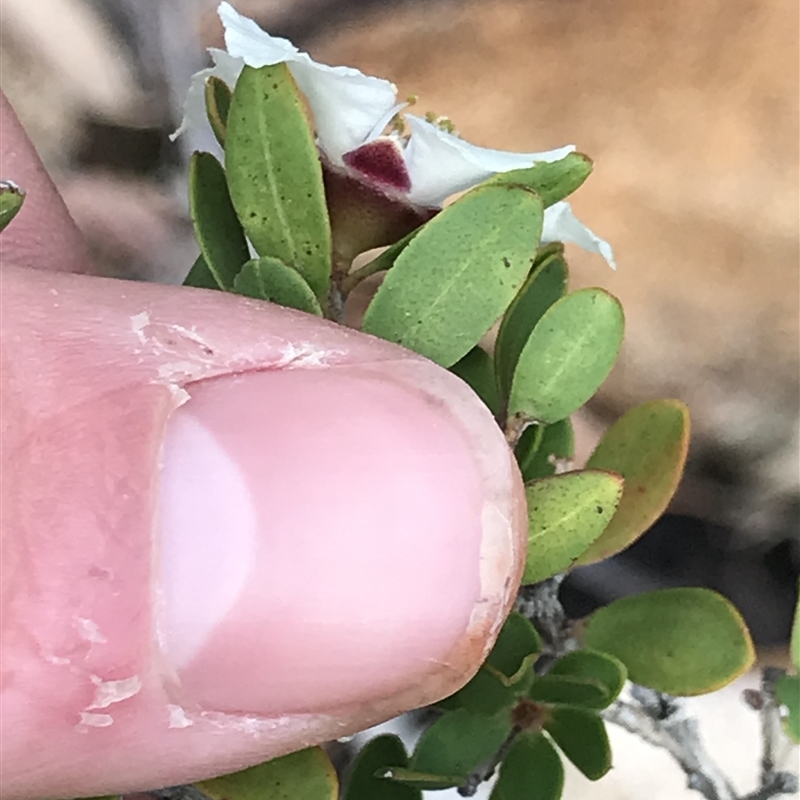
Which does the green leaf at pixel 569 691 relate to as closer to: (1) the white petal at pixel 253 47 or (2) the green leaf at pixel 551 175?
(2) the green leaf at pixel 551 175

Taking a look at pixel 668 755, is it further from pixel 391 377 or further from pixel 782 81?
pixel 782 81

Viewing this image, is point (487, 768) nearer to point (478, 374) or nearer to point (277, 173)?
point (478, 374)

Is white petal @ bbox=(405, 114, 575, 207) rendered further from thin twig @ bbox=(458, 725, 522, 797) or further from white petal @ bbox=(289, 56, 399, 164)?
thin twig @ bbox=(458, 725, 522, 797)

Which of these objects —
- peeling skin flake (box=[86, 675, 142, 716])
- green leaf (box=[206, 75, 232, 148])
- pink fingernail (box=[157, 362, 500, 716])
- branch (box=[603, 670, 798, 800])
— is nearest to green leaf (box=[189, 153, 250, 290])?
green leaf (box=[206, 75, 232, 148])

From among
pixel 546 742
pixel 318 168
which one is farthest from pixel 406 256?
pixel 546 742

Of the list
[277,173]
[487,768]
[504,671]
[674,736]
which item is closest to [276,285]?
[277,173]
